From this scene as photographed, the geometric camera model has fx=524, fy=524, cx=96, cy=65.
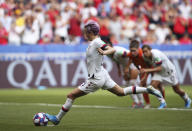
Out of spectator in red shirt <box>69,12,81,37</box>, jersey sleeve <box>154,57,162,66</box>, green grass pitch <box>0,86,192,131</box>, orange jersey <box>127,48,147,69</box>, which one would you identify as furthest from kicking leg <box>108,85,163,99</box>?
spectator in red shirt <box>69,12,81,37</box>

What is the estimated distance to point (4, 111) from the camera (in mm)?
13359

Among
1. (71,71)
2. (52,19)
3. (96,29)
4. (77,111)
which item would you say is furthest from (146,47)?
(52,19)

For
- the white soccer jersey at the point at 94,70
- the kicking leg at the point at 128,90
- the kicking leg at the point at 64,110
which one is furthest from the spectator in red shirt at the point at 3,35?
the kicking leg at the point at 64,110

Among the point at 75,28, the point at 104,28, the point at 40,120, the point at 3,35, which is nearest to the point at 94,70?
the point at 40,120

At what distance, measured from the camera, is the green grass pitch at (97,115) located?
401 inches

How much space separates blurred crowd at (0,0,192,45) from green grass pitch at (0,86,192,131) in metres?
5.80

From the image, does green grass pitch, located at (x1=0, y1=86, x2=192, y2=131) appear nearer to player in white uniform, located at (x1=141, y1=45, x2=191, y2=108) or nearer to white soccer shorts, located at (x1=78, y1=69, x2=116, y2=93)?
player in white uniform, located at (x1=141, y1=45, x2=191, y2=108)

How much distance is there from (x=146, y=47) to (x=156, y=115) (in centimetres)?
262

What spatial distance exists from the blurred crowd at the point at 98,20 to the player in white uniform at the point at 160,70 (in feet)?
26.8

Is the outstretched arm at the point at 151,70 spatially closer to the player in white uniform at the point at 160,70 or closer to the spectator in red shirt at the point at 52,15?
the player in white uniform at the point at 160,70

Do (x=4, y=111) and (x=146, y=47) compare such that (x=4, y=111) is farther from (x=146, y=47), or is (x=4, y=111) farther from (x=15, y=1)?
(x=15, y=1)

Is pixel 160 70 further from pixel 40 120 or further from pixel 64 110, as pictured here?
pixel 40 120

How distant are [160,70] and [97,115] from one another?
2925mm

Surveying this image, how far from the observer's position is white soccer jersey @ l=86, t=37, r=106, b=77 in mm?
10812
